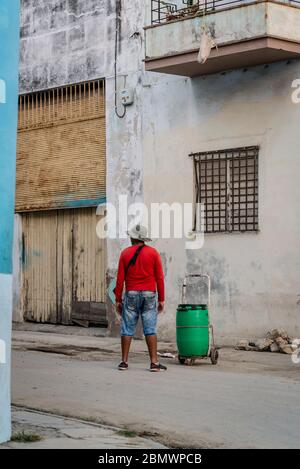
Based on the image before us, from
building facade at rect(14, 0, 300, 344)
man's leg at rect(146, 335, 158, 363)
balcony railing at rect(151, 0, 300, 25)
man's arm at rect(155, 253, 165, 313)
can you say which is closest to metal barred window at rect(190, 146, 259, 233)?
building facade at rect(14, 0, 300, 344)

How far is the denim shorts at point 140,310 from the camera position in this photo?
42.6 feet

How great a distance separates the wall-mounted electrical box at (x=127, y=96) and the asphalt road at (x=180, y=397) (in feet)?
19.4

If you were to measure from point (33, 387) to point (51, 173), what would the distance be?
9.29m

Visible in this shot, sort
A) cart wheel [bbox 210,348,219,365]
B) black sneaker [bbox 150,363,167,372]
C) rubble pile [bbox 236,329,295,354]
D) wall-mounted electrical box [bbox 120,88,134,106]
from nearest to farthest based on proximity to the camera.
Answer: black sneaker [bbox 150,363,167,372]
cart wheel [bbox 210,348,219,365]
rubble pile [bbox 236,329,295,354]
wall-mounted electrical box [bbox 120,88,134,106]

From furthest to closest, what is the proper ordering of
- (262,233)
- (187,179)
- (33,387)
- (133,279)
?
(187,179)
(262,233)
(133,279)
(33,387)

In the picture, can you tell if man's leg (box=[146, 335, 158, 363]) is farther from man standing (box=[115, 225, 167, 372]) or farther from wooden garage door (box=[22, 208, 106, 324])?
wooden garage door (box=[22, 208, 106, 324])

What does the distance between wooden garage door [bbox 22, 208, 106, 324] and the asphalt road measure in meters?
4.92

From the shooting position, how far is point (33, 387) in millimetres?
11141

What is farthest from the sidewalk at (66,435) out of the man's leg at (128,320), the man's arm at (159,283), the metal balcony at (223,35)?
the metal balcony at (223,35)

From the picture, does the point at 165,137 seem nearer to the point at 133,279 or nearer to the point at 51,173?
the point at 51,173

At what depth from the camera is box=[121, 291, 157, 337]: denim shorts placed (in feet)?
42.6

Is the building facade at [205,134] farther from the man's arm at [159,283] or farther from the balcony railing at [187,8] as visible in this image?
the man's arm at [159,283]

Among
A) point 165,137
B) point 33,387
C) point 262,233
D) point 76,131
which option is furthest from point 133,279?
point 76,131

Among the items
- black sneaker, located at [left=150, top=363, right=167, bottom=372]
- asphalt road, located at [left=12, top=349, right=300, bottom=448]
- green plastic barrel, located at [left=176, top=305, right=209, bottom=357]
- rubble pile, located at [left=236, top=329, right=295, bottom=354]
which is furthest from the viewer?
rubble pile, located at [left=236, top=329, right=295, bottom=354]
